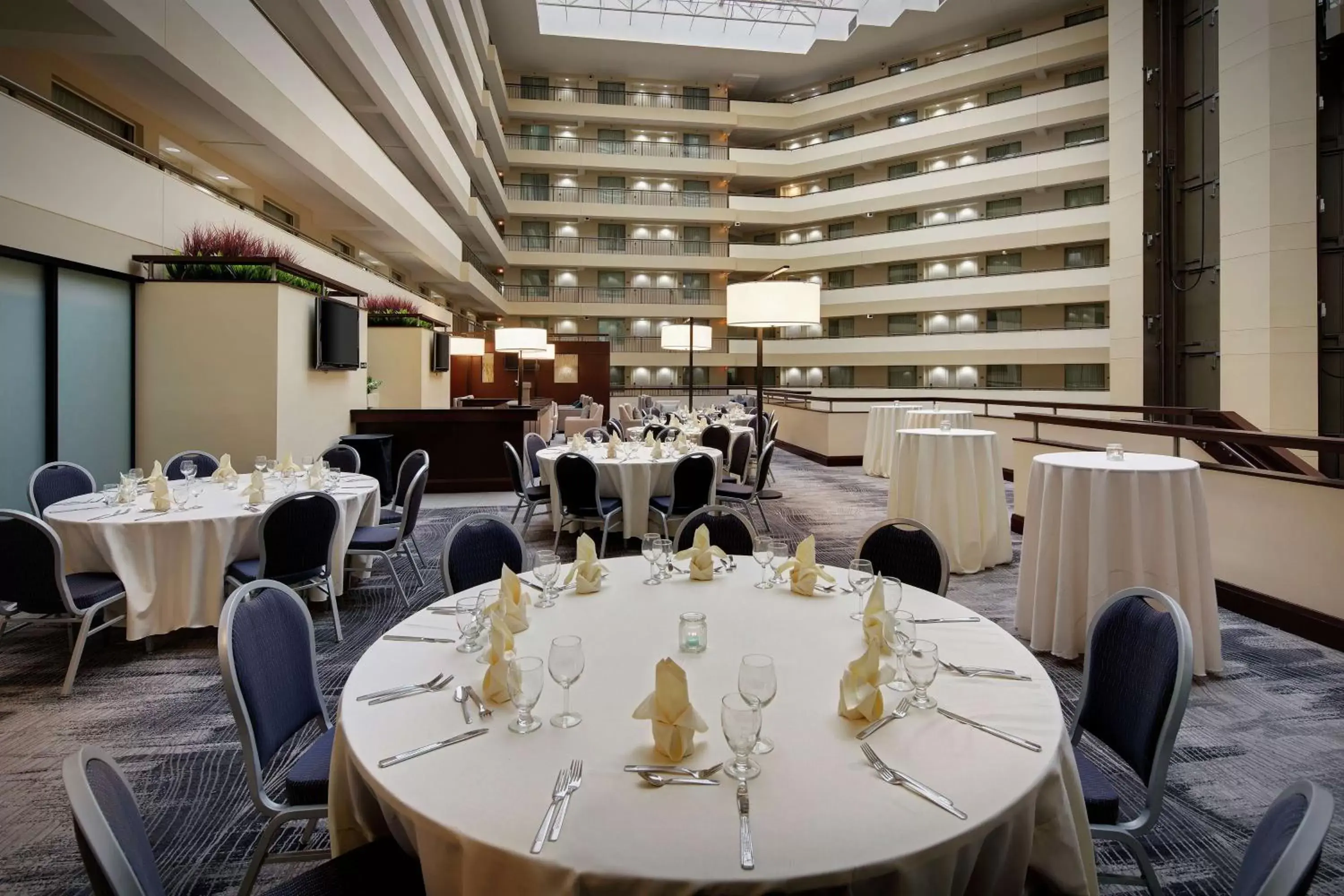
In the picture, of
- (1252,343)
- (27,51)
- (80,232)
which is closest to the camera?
(80,232)

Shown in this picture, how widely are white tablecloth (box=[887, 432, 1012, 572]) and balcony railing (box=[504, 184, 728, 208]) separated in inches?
882

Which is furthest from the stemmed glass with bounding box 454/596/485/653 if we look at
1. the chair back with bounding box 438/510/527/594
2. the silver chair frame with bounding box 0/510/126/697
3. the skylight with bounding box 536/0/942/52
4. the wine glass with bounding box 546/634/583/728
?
the skylight with bounding box 536/0/942/52

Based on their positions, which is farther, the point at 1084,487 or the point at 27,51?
the point at 27,51

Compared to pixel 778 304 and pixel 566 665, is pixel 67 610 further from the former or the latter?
pixel 778 304

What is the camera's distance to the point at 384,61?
11227mm

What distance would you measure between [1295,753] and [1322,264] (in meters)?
8.26

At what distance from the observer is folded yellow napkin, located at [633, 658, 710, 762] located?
135 cm

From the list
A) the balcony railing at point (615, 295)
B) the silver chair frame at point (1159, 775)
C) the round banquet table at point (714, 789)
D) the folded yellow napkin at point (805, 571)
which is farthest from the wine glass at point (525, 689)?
the balcony railing at point (615, 295)

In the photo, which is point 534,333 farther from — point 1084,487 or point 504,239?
point 504,239

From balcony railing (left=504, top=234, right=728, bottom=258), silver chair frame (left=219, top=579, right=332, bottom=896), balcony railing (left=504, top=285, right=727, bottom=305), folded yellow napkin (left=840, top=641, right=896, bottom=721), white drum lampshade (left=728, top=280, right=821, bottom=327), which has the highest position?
balcony railing (left=504, top=234, right=728, bottom=258)

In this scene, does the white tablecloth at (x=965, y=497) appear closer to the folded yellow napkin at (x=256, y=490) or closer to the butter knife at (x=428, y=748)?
the folded yellow napkin at (x=256, y=490)

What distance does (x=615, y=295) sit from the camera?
2700 cm

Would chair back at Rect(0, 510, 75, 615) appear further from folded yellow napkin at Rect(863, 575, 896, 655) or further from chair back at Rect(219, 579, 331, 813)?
folded yellow napkin at Rect(863, 575, 896, 655)

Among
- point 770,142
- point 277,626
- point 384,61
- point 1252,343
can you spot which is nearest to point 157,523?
point 277,626
